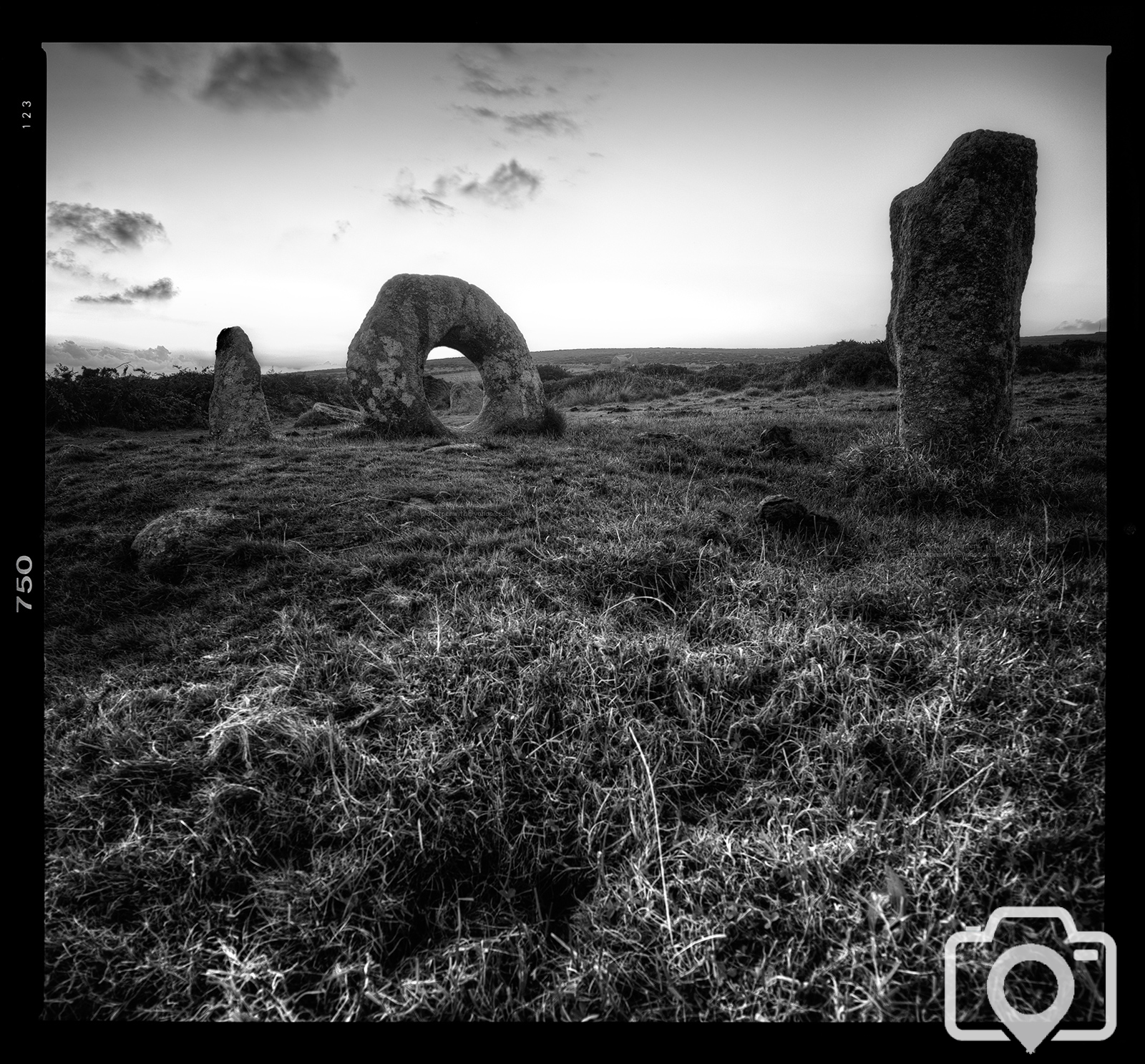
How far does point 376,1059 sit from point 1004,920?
1418mm

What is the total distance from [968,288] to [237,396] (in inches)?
453

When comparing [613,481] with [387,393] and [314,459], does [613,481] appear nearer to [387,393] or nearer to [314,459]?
[314,459]

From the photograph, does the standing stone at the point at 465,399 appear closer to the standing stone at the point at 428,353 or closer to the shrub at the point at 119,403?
the shrub at the point at 119,403

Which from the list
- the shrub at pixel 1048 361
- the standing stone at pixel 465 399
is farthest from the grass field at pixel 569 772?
the standing stone at pixel 465 399

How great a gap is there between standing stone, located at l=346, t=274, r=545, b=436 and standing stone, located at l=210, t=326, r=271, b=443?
2.66 meters

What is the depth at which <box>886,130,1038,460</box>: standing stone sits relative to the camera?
4582 millimetres

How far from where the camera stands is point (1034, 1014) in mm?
1103

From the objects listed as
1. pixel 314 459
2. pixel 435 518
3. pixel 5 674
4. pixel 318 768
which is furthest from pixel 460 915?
pixel 314 459

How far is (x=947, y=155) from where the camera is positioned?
189 inches

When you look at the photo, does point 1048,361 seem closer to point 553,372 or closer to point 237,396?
point 553,372

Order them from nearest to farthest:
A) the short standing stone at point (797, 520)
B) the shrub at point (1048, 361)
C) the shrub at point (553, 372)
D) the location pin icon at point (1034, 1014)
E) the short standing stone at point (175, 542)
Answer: the location pin icon at point (1034, 1014)
the short standing stone at point (175, 542)
the short standing stone at point (797, 520)
the shrub at point (1048, 361)
the shrub at point (553, 372)

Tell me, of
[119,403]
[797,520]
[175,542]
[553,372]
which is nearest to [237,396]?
[119,403]

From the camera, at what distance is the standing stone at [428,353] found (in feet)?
30.0

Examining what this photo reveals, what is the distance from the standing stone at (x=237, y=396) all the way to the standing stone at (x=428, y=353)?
2663 mm
